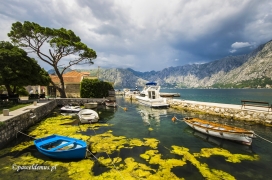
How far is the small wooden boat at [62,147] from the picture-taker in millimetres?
9430

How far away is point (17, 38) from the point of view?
3209 cm

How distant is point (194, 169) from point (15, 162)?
11767 millimetres

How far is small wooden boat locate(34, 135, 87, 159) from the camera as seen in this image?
943cm

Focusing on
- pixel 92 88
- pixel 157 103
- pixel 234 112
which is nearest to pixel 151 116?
pixel 157 103

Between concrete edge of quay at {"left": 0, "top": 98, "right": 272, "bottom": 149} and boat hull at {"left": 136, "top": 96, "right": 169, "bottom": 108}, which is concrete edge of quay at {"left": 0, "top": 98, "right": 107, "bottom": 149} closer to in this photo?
concrete edge of quay at {"left": 0, "top": 98, "right": 272, "bottom": 149}

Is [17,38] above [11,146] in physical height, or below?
above

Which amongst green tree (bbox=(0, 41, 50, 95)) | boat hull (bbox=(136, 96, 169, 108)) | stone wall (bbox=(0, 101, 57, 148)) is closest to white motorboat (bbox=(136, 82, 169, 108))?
boat hull (bbox=(136, 96, 169, 108))

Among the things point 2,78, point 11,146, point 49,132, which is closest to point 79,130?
point 49,132

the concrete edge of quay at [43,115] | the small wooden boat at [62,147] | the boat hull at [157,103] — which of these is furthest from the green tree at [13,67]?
the boat hull at [157,103]

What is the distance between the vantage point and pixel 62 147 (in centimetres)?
1060

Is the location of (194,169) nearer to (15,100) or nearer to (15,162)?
(15,162)

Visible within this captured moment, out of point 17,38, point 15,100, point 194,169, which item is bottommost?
point 194,169

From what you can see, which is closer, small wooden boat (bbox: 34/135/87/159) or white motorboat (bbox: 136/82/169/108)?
small wooden boat (bbox: 34/135/87/159)

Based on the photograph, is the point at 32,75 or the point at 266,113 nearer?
the point at 266,113
